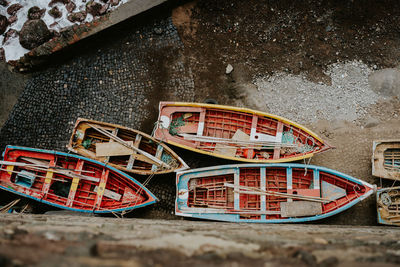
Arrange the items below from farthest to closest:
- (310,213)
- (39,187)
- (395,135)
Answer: (395,135)
(39,187)
(310,213)

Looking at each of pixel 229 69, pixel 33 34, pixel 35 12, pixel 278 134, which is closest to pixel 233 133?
pixel 278 134

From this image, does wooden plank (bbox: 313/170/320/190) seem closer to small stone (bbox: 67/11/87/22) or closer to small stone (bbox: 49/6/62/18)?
small stone (bbox: 67/11/87/22)

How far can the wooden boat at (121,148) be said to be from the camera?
23.3ft

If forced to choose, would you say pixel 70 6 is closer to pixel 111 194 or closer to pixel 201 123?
pixel 201 123

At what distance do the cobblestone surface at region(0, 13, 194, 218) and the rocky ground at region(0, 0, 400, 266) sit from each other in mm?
30

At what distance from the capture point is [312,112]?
779 centimetres

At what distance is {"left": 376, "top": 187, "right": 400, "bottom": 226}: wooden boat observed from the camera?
6.89 m

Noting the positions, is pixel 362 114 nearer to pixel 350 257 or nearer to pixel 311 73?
pixel 311 73

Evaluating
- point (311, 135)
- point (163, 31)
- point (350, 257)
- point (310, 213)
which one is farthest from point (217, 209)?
point (163, 31)

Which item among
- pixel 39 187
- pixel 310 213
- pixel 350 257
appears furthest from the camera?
pixel 39 187

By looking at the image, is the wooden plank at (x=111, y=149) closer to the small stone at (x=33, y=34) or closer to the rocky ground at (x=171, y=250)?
the rocky ground at (x=171, y=250)

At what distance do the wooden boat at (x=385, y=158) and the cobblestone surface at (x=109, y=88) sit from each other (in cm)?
532

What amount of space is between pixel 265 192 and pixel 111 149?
419 cm

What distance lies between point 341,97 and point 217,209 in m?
4.84
